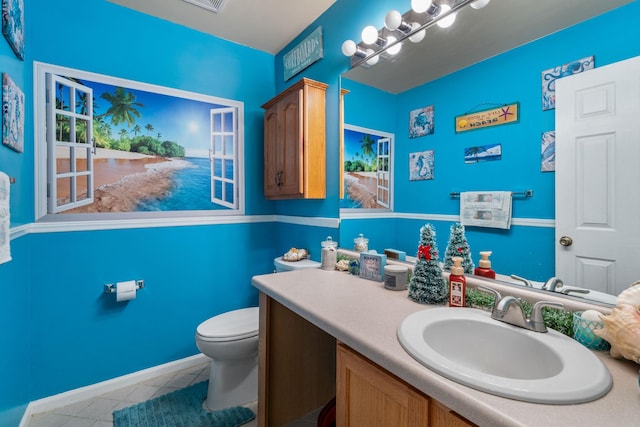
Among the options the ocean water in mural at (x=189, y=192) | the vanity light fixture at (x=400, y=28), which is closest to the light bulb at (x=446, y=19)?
the vanity light fixture at (x=400, y=28)

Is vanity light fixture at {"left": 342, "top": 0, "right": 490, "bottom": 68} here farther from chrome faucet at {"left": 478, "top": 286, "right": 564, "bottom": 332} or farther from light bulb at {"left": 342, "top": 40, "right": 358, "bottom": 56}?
chrome faucet at {"left": 478, "top": 286, "right": 564, "bottom": 332}

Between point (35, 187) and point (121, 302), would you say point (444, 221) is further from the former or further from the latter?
point (35, 187)

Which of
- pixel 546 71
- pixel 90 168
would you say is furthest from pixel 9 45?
pixel 546 71

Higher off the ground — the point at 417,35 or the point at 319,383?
the point at 417,35

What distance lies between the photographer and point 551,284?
0.96 meters

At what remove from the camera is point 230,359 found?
168 cm

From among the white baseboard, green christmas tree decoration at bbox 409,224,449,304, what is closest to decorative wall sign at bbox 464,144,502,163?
green christmas tree decoration at bbox 409,224,449,304

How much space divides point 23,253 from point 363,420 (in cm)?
193

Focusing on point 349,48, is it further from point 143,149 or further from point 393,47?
point 143,149

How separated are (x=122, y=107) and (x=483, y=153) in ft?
7.11

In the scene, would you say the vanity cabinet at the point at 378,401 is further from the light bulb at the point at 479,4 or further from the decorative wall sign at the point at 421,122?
the light bulb at the point at 479,4

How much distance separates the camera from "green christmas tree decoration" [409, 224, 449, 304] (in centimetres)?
110

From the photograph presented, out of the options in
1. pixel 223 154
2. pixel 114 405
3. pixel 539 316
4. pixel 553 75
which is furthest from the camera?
pixel 223 154

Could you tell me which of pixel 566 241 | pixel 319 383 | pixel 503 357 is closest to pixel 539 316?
pixel 503 357
